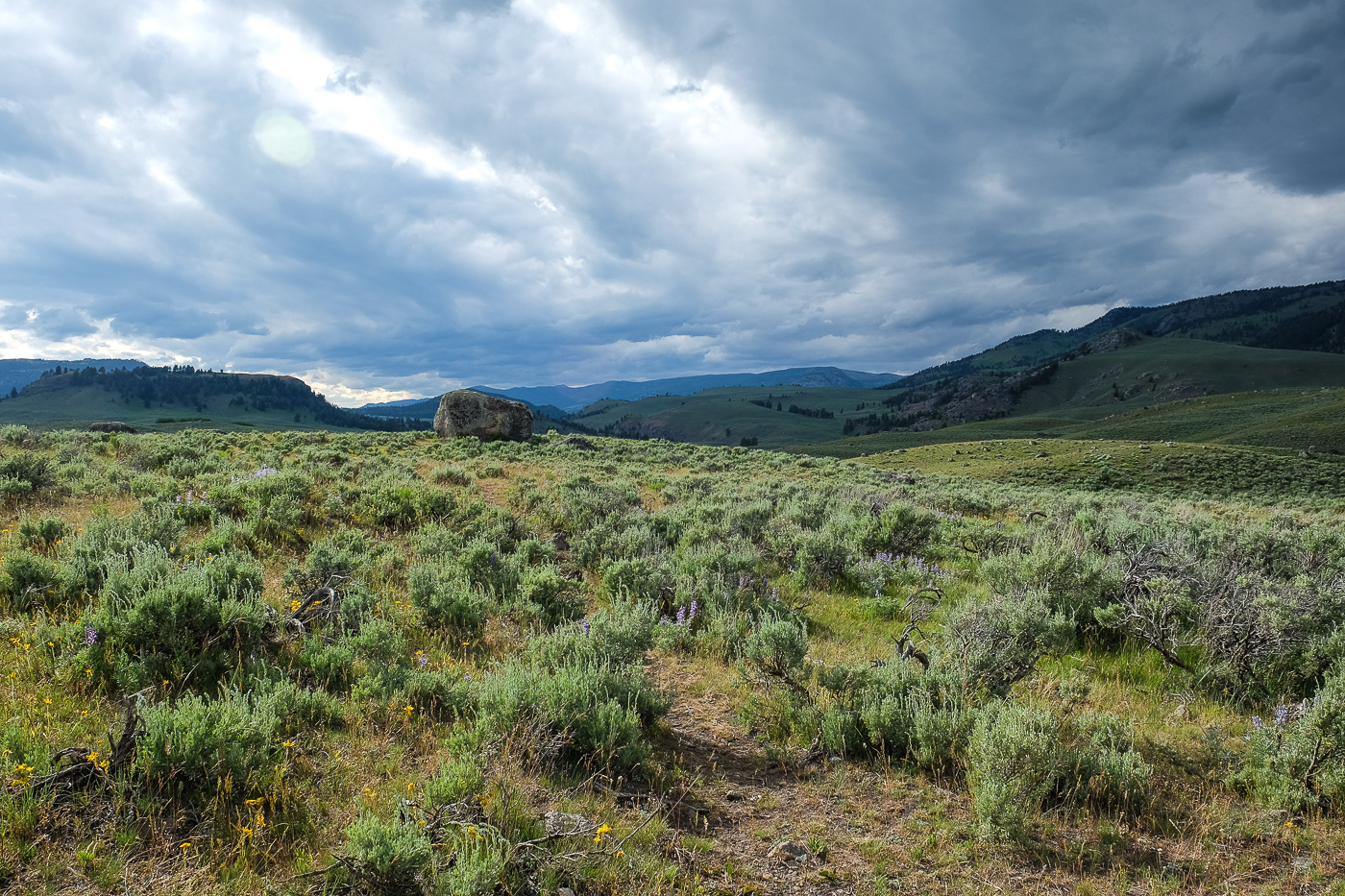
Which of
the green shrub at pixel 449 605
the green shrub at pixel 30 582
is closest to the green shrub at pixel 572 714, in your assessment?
the green shrub at pixel 449 605

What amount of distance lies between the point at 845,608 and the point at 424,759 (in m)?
5.80

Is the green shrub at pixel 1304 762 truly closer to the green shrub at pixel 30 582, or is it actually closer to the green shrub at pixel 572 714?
the green shrub at pixel 572 714

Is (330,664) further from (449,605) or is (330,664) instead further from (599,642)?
(599,642)

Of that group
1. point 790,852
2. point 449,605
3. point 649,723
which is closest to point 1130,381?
point 649,723

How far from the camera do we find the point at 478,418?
37500 mm

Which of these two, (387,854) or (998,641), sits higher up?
(387,854)

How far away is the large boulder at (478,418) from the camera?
3712 centimetres

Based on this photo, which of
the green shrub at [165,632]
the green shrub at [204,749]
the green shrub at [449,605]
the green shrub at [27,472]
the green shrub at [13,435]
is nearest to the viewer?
the green shrub at [204,749]

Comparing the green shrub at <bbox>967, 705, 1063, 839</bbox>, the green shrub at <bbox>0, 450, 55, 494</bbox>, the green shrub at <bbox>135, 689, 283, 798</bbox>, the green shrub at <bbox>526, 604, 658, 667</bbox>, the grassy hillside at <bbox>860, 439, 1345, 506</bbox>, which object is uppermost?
the green shrub at <bbox>0, 450, 55, 494</bbox>

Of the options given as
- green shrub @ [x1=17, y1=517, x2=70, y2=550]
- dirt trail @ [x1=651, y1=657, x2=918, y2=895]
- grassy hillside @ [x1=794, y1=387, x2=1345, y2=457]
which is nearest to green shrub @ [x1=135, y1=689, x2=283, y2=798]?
dirt trail @ [x1=651, y1=657, x2=918, y2=895]

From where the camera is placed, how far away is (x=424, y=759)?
3.92m

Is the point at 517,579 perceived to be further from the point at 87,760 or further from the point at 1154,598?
the point at 1154,598

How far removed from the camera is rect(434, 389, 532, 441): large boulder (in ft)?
122

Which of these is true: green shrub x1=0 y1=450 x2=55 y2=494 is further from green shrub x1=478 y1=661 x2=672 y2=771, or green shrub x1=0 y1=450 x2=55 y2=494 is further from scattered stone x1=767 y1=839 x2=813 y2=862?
scattered stone x1=767 y1=839 x2=813 y2=862
